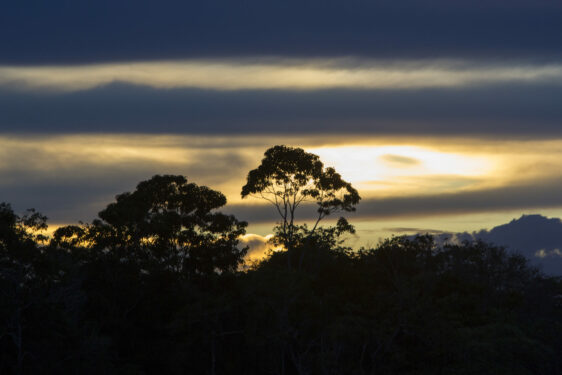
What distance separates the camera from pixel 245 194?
203 ft

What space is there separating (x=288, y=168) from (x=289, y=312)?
1290 centimetres

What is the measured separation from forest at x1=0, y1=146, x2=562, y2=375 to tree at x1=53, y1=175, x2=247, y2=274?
0.32ft

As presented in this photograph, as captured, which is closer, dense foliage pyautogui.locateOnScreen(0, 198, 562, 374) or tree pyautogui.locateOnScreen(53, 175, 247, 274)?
dense foliage pyautogui.locateOnScreen(0, 198, 562, 374)

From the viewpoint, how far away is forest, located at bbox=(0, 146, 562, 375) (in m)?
46.2

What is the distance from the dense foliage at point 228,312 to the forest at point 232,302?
98mm

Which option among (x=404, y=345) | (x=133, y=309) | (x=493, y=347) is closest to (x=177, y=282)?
(x=133, y=309)

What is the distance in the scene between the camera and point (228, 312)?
5478 centimetres

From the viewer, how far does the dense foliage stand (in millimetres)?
46062

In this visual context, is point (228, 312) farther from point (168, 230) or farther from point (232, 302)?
point (168, 230)

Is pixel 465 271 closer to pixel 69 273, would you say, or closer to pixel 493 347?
pixel 493 347

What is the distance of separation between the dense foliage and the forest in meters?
0.10

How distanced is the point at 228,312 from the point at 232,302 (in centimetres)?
73

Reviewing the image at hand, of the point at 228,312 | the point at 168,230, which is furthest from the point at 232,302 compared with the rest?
the point at 168,230

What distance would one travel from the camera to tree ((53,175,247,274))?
61.3 metres
